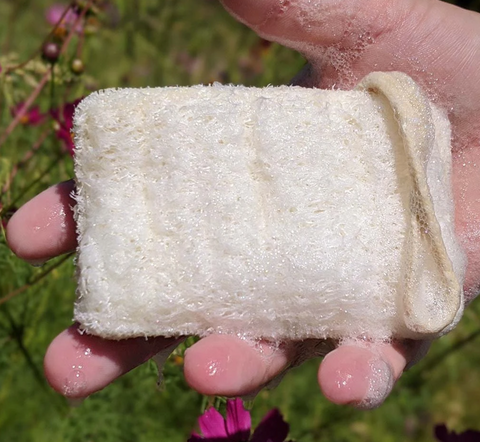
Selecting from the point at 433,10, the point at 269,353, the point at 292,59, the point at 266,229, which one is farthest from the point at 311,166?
the point at 292,59

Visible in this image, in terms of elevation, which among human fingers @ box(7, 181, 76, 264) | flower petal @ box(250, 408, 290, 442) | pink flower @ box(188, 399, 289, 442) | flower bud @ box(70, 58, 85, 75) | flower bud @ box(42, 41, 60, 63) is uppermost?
flower bud @ box(42, 41, 60, 63)

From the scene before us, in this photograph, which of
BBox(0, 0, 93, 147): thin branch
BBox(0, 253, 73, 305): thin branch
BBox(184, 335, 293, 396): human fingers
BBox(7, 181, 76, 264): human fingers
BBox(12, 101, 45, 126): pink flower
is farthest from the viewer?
BBox(12, 101, 45, 126): pink flower

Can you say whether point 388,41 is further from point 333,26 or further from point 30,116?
point 30,116

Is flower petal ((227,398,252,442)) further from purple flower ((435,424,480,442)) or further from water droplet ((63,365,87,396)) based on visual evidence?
purple flower ((435,424,480,442))

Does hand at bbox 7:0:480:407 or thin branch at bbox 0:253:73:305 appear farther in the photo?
thin branch at bbox 0:253:73:305

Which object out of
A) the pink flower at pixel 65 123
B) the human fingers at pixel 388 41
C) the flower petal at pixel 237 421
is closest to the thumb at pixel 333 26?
the human fingers at pixel 388 41

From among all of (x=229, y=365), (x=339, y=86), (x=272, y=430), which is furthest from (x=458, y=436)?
(x=339, y=86)

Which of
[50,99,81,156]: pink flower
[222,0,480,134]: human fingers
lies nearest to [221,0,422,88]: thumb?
[222,0,480,134]: human fingers
